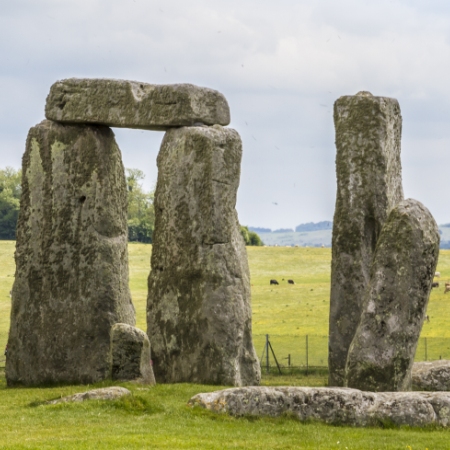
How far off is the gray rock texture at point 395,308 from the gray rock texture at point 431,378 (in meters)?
3.24

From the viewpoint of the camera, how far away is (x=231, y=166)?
102 ft

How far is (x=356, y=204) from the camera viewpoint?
30.8 meters

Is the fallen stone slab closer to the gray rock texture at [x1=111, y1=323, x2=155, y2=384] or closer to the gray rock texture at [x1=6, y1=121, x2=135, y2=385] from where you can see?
the gray rock texture at [x1=111, y1=323, x2=155, y2=384]

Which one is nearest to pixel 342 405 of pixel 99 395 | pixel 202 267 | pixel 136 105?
pixel 99 395

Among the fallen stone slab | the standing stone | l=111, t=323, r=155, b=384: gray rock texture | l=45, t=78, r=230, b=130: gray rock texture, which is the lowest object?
the fallen stone slab

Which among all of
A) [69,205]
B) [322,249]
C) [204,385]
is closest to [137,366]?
[204,385]

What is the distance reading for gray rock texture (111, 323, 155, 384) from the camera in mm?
27719

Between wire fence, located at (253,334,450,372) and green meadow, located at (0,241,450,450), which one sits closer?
green meadow, located at (0,241,450,450)

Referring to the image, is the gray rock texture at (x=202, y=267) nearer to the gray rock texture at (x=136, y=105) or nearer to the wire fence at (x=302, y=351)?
the gray rock texture at (x=136, y=105)

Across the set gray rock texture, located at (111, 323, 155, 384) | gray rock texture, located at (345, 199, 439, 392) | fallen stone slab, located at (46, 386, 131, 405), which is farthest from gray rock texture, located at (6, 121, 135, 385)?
gray rock texture, located at (345, 199, 439, 392)

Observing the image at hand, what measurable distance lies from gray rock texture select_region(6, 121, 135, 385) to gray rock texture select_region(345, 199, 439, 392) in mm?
8052

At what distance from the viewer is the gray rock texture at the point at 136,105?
31141 mm

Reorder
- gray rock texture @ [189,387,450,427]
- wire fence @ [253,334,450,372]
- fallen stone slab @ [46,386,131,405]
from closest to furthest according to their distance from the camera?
gray rock texture @ [189,387,450,427] < fallen stone slab @ [46,386,131,405] < wire fence @ [253,334,450,372]

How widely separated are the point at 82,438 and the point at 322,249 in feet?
300
